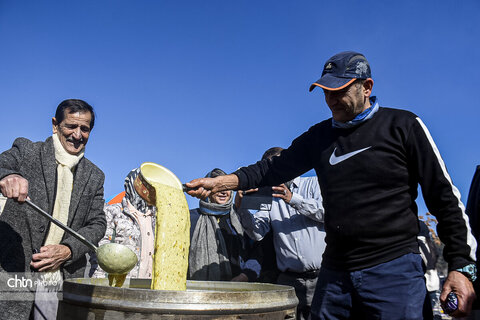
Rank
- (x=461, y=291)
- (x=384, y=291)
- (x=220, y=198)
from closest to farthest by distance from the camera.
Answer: (x=461, y=291)
(x=384, y=291)
(x=220, y=198)

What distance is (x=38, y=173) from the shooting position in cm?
302

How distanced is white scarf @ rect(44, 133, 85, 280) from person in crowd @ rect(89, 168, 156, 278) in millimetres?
1175

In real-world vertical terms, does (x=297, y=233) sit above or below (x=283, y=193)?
below

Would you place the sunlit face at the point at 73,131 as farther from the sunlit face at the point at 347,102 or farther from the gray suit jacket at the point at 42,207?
the sunlit face at the point at 347,102

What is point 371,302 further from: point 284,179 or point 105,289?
point 105,289

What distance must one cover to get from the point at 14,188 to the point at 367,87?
2.15m

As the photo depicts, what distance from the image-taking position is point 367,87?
2326 millimetres

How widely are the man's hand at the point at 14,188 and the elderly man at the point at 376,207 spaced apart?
5.81ft

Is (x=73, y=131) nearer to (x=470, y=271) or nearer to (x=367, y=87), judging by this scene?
(x=367, y=87)

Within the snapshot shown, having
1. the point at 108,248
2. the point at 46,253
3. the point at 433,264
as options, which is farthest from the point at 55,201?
the point at 433,264

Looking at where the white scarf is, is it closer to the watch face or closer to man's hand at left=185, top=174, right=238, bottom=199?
man's hand at left=185, top=174, right=238, bottom=199

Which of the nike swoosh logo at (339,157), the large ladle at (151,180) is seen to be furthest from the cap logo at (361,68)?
the large ladle at (151,180)

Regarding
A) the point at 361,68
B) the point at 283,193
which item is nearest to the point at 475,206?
the point at 361,68

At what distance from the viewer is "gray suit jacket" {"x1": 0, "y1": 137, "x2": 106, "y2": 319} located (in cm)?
281
